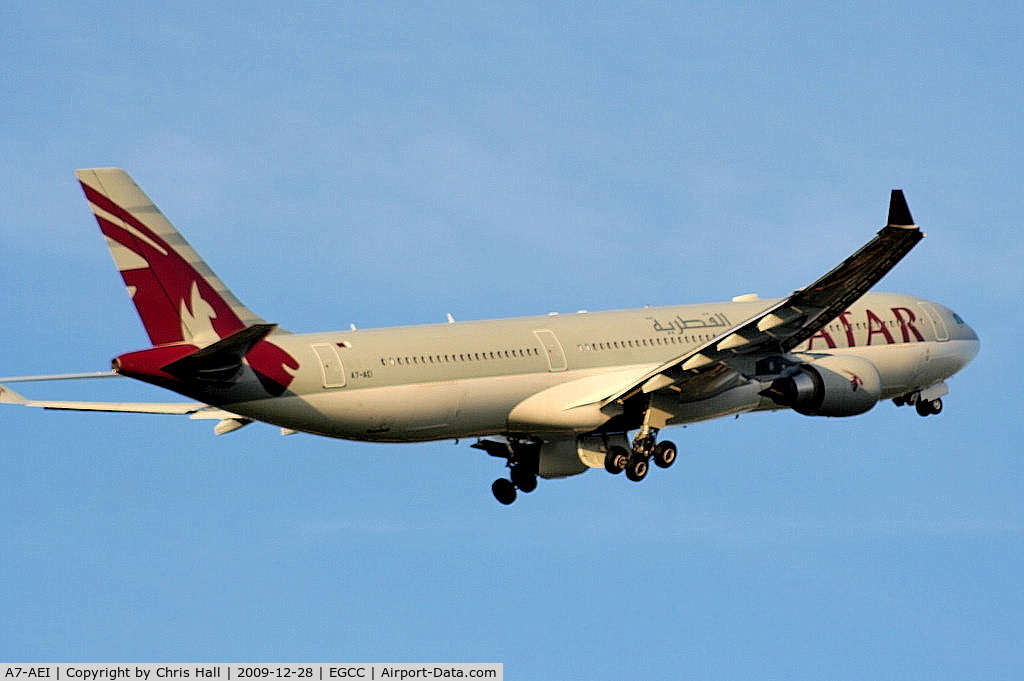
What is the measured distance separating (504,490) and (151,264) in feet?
46.1

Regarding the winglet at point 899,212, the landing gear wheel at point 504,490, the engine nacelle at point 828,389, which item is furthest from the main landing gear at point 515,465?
the winglet at point 899,212

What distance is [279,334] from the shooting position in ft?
146

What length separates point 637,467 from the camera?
158ft

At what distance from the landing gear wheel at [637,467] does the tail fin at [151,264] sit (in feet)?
38.8

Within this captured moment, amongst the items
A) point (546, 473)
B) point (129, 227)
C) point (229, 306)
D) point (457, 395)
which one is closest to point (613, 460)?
point (546, 473)

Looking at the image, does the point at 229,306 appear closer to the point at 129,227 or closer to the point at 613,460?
the point at 129,227

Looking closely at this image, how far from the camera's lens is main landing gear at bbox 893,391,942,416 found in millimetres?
56062

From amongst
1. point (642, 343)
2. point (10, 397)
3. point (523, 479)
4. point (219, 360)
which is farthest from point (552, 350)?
point (10, 397)

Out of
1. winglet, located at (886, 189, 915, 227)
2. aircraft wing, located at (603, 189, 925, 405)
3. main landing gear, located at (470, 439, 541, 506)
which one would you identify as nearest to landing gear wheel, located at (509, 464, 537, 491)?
main landing gear, located at (470, 439, 541, 506)

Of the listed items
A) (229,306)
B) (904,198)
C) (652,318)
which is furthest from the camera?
(652,318)

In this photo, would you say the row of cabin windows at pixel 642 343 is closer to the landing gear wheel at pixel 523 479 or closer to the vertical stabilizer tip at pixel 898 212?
the landing gear wheel at pixel 523 479

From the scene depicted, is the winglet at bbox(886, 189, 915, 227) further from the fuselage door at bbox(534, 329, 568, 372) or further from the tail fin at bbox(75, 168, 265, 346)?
the tail fin at bbox(75, 168, 265, 346)

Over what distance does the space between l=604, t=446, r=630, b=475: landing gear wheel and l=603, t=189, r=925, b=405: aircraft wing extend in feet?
6.14

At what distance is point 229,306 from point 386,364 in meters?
4.23
